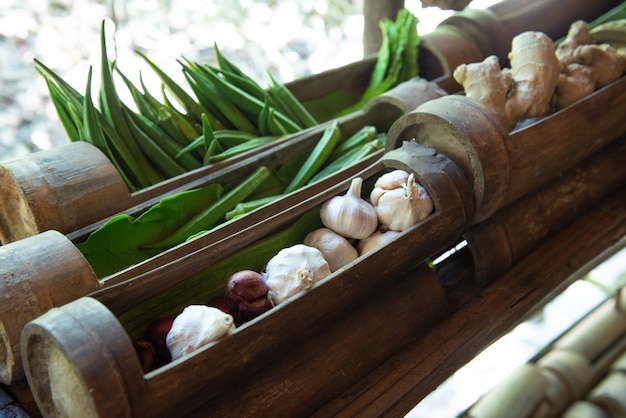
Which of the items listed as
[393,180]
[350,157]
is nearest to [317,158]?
[350,157]

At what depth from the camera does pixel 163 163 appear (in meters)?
2.56

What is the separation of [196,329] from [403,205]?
81 centimetres

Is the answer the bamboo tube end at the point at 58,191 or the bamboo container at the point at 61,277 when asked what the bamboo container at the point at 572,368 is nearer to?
the bamboo container at the point at 61,277

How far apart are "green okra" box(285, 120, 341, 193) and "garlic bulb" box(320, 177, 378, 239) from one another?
55 cm

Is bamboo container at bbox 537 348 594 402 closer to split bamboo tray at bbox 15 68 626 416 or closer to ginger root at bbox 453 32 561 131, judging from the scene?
split bamboo tray at bbox 15 68 626 416

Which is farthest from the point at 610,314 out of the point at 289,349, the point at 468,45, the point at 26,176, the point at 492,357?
the point at 26,176

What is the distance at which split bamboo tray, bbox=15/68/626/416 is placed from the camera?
4.42 ft

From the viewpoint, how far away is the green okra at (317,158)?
8.19 ft

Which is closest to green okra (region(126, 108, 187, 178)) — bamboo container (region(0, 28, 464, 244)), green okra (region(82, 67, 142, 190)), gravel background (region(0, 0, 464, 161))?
green okra (region(82, 67, 142, 190))

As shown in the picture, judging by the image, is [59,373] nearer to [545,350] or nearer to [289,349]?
[289,349]

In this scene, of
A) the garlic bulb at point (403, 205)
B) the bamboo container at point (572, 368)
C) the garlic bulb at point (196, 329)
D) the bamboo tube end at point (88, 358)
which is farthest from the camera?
the bamboo container at point (572, 368)

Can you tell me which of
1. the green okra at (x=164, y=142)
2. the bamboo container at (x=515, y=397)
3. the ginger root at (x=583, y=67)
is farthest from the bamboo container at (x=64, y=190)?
the ginger root at (x=583, y=67)

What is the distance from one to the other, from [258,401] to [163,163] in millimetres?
1305

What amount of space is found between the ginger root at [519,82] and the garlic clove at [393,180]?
551mm
